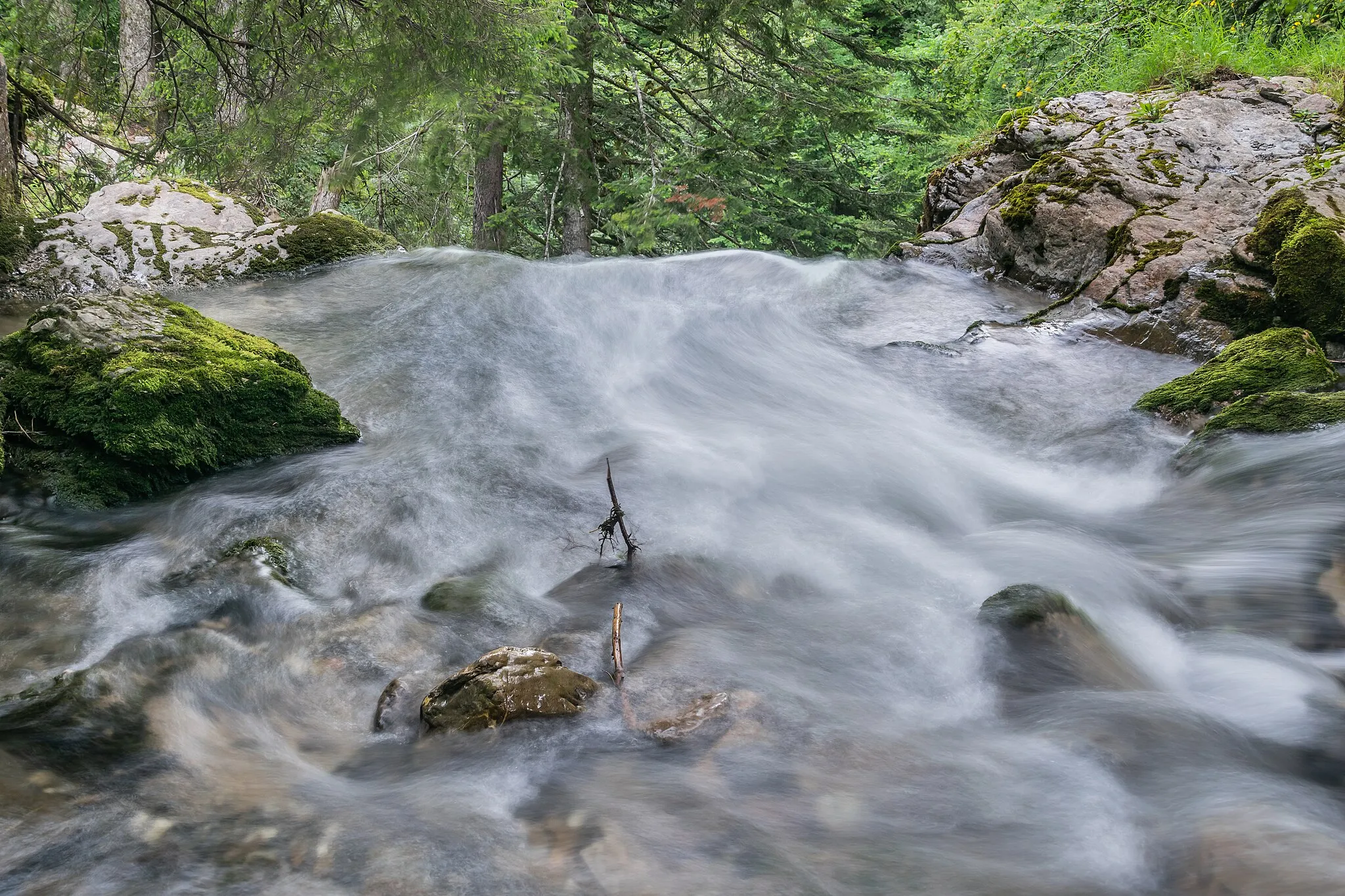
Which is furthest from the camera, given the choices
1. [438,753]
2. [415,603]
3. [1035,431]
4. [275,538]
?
[1035,431]

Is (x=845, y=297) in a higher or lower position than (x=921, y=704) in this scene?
higher

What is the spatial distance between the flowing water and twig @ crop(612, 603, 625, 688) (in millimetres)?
45

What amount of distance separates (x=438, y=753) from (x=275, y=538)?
183cm

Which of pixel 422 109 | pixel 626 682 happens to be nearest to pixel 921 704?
pixel 626 682

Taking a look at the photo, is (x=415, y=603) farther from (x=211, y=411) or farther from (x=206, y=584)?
(x=211, y=411)

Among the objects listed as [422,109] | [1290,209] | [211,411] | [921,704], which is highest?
[422,109]

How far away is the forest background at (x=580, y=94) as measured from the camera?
6793 millimetres

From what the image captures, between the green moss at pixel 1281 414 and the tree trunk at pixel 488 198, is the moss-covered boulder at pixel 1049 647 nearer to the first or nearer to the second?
the green moss at pixel 1281 414

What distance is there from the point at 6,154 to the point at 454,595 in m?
7.23

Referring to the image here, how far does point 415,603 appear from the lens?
12.5ft


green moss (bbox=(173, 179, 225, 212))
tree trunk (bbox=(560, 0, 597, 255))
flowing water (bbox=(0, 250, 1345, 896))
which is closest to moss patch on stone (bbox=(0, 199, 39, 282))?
green moss (bbox=(173, 179, 225, 212))

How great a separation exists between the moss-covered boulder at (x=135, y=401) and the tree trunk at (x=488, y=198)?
21.4ft

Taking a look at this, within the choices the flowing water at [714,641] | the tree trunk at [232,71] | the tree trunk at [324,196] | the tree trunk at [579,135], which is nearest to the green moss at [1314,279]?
the flowing water at [714,641]

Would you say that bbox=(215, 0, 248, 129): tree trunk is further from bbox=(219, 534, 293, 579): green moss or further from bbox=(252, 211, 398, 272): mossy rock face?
bbox=(219, 534, 293, 579): green moss
